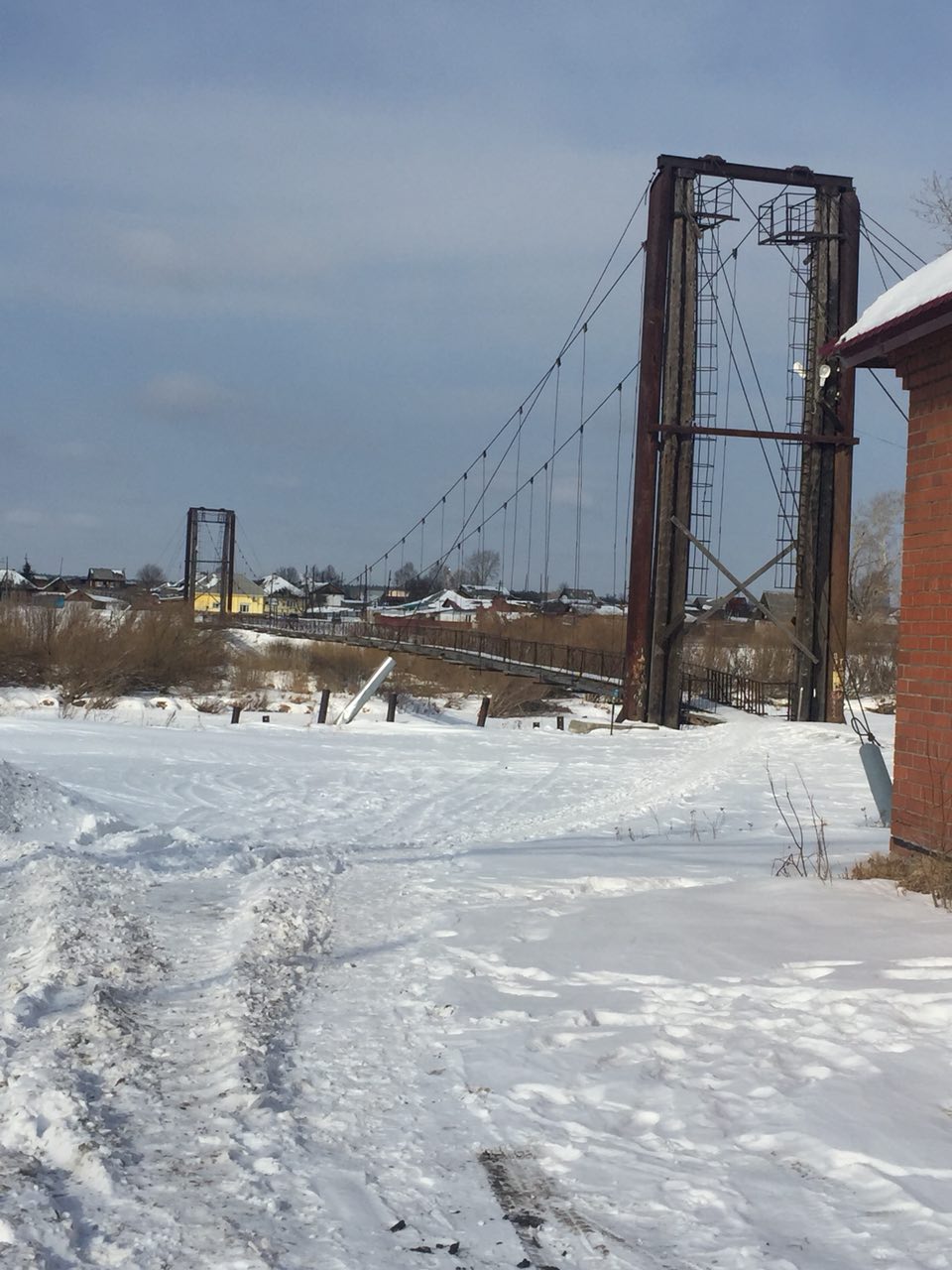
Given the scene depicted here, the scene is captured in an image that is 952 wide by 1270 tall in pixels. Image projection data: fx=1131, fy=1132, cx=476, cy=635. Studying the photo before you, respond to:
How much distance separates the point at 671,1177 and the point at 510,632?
39.0m

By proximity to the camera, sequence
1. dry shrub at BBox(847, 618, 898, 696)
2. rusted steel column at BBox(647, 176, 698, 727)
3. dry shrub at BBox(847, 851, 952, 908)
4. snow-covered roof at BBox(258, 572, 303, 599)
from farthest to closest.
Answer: snow-covered roof at BBox(258, 572, 303, 599), dry shrub at BBox(847, 618, 898, 696), rusted steel column at BBox(647, 176, 698, 727), dry shrub at BBox(847, 851, 952, 908)

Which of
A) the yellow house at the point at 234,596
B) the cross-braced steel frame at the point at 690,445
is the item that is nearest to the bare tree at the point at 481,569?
the yellow house at the point at 234,596

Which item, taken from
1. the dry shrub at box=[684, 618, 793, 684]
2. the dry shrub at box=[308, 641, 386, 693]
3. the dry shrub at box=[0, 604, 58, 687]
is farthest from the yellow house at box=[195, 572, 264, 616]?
the dry shrub at box=[684, 618, 793, 684]

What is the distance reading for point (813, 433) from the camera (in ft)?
65.9

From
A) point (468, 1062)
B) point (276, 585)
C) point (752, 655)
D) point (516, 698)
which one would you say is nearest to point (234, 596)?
point (276, 585)

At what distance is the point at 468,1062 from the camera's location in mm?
3705

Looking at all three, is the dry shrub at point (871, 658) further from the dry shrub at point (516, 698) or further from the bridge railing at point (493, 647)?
the dry shrub at point (516, 698)

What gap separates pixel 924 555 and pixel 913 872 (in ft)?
5.95

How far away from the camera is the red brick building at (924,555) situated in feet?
20.5

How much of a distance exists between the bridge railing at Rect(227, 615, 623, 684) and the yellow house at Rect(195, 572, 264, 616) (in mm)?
71417

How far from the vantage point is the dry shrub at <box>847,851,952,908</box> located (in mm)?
5534

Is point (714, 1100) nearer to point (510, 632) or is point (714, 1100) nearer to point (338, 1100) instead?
point (338, 1100)

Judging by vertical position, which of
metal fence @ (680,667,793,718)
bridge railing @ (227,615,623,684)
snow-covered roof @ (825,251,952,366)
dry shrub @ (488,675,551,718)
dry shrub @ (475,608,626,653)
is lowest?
dry shrub @ (488,675,551,718)

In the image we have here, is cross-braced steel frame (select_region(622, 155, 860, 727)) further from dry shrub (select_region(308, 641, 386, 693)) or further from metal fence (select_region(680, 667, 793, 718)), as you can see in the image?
dry shrub (select_region(308, 641, 386, 693))
